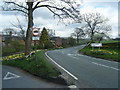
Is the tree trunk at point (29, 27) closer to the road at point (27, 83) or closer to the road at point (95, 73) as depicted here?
the road at point (95, 73)

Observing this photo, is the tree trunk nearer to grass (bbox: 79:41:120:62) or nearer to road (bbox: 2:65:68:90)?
road (bbox: 2:65:68:90)

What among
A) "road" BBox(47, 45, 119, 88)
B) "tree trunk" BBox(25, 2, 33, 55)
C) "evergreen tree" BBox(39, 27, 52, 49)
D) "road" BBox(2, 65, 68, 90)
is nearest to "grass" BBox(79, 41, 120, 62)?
"road" BBox(47, 45, 119, 88)

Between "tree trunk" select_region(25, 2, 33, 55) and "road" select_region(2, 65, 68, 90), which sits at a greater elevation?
"tree trunk" select_region(25, 2, 33, 55)

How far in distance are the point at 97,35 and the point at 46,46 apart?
76.3 ft

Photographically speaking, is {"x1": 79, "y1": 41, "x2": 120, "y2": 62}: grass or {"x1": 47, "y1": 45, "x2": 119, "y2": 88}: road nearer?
{"x1": 47, "y1": 45, "x2": 119, "y2": 88}: road

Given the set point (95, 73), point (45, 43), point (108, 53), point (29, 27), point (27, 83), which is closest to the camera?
point (27, 83)

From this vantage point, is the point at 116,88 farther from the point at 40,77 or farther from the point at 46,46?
the point at 46,46

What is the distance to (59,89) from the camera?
5.09m

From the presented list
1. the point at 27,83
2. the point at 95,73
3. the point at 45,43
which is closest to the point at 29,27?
the point at 27,83

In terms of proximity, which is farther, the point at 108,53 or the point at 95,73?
the point at 108,53

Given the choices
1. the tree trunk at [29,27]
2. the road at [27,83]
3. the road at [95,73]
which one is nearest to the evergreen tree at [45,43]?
the tree trunk at [29,27]

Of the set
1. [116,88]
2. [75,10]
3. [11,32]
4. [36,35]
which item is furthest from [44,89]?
[11,32]

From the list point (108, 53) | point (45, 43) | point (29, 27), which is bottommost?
point (108, 53)

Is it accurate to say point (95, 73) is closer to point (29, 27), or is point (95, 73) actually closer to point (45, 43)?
point (29, 27)
